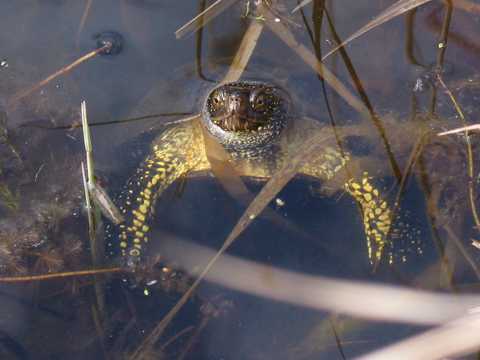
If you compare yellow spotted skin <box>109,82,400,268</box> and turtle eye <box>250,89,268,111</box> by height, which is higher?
turtle eye <box>250,89,268,111</box>

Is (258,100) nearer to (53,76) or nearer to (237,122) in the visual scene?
(237,122)

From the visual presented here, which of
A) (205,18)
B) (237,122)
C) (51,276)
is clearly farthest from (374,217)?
(51,276)

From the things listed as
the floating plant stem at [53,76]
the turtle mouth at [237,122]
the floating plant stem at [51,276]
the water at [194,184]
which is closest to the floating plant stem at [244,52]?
the water at [194,184]

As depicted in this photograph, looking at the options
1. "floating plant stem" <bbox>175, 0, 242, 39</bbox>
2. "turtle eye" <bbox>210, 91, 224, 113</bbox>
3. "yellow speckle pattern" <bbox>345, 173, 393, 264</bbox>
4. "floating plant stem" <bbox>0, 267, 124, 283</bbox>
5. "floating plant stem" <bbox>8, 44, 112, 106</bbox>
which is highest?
"floating plant stem" <bbox>175, 0, 242, 39</bbox>

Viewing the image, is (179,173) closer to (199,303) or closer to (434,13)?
(199,303)

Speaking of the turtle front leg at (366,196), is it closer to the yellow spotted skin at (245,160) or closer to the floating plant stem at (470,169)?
the yellow spotted skin at (245,160)

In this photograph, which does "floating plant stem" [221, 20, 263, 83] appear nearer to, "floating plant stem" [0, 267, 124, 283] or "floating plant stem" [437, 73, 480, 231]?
"floating plant stem" [437, 73, 480, 231]

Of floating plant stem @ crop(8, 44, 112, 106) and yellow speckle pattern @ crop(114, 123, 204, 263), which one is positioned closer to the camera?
yellow speckle pattern @ crop(114, 123, 204, 263)

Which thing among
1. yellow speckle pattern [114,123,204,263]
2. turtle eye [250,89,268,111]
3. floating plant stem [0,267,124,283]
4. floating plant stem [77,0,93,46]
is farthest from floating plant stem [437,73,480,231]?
floating plant stem [77,0,93,46]
